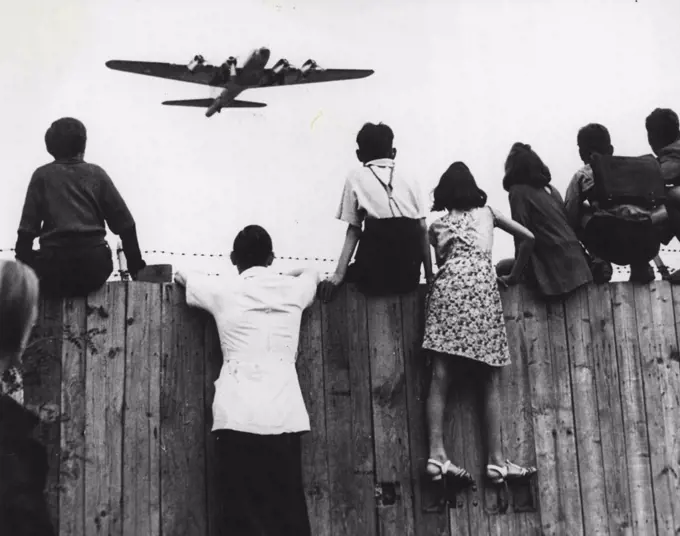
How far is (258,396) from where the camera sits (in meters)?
5.04

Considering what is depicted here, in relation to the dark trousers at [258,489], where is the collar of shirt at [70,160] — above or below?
above

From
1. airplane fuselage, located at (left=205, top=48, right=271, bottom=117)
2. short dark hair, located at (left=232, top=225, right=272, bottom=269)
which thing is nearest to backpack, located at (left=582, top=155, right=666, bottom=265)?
short dark hair, located at (left=232, top=225, right=272, bottom=269)

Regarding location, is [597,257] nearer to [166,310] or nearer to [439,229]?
[439,229]

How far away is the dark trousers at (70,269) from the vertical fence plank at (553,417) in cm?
271

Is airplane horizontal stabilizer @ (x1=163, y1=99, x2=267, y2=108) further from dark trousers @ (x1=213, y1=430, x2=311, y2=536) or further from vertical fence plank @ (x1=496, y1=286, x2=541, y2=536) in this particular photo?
dark trousers @ (x1=213, y1=430, x2=311, y2=536)

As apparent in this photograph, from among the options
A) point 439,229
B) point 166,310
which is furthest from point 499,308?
point 166,310

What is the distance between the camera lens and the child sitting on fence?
18.9 ft

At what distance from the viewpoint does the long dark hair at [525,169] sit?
254 inches

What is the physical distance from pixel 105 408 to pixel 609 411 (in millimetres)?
3172

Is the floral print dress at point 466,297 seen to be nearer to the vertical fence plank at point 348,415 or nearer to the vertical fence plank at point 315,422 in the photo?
the vertical fence plank at point 348,415

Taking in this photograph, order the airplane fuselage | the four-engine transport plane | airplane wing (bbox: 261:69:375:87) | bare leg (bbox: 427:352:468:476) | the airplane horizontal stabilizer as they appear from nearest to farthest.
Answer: bare leg (bbox: 427:352:468:476) → the airplane fuselage → the four-engine transport plane → airplane wing (bbox: 261:69:375:87) → the airplane horizontal stabilizer

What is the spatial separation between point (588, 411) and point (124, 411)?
2918 mm

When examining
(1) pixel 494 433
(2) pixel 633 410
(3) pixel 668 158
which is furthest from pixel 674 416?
(3) pixel 668 158

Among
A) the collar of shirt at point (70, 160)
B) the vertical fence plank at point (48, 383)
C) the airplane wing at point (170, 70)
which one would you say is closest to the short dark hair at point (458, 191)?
the collar of shirt at point (70, 160)
